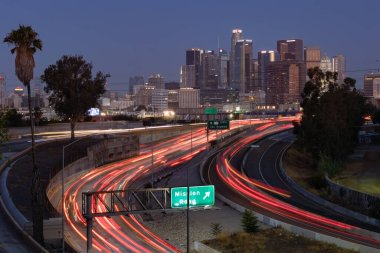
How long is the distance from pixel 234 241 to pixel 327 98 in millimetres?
53058

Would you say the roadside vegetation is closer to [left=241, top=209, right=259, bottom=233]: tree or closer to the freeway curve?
[left=241, top=209, right=259, bottom=233]: tree

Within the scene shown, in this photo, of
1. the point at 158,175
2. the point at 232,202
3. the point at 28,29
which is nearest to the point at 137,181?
the point at 158,175

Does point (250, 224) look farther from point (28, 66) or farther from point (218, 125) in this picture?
point (218, 125)

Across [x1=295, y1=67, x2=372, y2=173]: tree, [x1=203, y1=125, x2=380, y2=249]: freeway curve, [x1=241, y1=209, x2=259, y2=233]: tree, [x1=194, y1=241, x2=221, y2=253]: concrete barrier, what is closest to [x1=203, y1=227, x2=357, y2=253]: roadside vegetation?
[x1=241, y1=209, x2=259, y2=233]: tree

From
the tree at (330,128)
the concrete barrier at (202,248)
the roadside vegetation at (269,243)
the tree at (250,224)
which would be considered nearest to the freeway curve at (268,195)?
the roadside vegetation at (269,243)

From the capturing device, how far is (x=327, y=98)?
3541 inches

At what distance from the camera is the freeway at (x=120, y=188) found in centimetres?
4250

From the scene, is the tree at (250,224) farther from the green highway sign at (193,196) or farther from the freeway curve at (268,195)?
the green highway sign at (193,196)

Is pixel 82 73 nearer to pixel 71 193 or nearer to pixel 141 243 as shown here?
pixel 71 193

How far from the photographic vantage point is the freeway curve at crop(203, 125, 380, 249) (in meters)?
45.9

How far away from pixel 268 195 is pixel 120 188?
60.4 feet

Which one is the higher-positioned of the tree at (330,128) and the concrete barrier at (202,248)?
the tree at (330,128)

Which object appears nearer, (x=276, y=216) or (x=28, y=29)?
(x=28, y=29)

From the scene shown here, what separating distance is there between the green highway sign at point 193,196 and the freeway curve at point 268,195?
1192 cm
